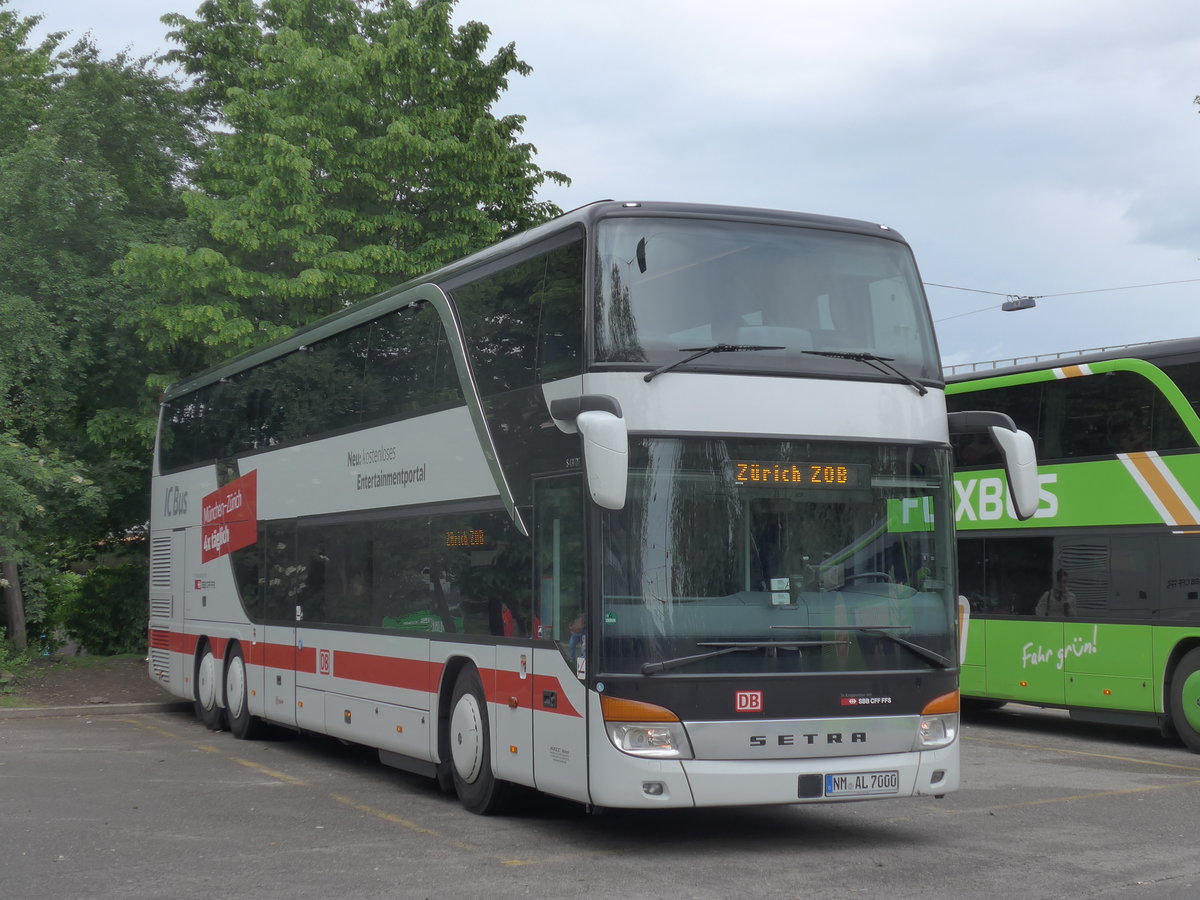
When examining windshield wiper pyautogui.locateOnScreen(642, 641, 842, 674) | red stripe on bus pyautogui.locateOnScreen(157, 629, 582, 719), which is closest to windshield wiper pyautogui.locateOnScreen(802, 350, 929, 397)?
windshield wiper pyautogui.locateOnScreen(642, 641, 842, 674)

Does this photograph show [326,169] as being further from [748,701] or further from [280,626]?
[748,701]

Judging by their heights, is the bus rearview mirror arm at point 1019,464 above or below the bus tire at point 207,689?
above

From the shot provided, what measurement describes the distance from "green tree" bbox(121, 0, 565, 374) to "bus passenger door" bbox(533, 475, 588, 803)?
44.0 feet

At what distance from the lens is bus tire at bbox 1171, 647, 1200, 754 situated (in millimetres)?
15289

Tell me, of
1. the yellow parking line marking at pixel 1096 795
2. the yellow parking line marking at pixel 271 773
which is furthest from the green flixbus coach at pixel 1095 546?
the yellow parking line marking at pixel 271 773

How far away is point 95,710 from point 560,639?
1324 cm

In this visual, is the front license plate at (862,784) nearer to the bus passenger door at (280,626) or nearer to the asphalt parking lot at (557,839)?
the asphalt parking lot at (557,839)

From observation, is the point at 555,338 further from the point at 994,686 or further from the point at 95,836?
the point at 994,686

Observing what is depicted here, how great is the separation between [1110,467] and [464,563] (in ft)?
27.1

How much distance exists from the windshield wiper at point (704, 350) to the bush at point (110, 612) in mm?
20112

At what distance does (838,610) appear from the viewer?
9.30 metres

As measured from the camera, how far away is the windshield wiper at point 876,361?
9.66 metres

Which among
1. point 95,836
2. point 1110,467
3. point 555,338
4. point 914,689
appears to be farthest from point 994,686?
point 95,836

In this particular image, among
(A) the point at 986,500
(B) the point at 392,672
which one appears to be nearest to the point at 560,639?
(B) the point at 392,672
